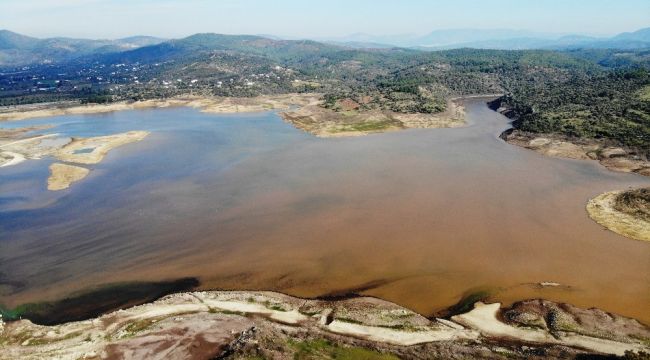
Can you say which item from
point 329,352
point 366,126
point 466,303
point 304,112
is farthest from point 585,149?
point 304,112

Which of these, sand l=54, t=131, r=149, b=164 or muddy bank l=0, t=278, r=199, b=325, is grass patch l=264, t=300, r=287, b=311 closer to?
muddy bank l=0, t=278, r=199, b=325

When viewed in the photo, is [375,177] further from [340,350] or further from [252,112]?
[252,112]

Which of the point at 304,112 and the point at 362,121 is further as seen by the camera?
the point at 304,112

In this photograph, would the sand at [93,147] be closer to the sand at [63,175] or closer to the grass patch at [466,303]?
the sand at [63,175]

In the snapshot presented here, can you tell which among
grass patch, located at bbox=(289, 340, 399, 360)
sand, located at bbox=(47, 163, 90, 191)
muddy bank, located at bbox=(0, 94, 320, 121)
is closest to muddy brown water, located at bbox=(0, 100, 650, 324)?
sand, located at bbox=(47, 163, 90, 191)

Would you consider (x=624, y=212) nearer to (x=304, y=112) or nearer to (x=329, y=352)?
(x=329, y=352)

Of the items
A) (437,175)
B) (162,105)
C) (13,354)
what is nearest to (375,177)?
(437,175)
